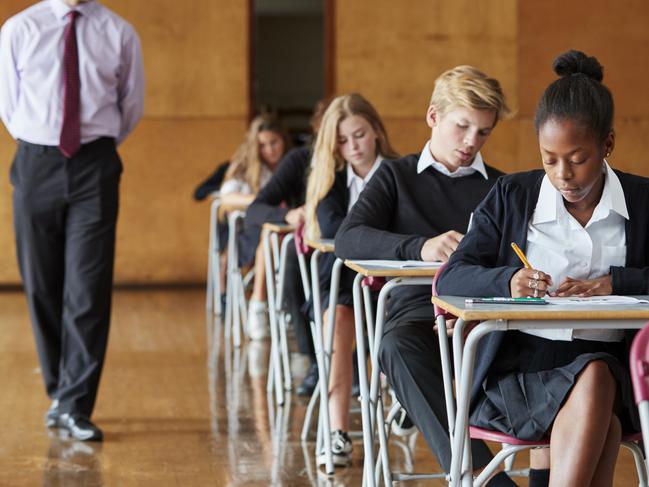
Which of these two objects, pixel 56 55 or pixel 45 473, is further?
pixel 56 55

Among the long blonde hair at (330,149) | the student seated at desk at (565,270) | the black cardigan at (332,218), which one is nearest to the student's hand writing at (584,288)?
the student seated at desk at (565,270)

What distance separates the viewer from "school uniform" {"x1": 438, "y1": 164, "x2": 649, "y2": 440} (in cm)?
227

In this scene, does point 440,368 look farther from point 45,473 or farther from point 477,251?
point 45,473

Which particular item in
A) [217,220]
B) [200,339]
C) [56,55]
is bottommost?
[200,339]

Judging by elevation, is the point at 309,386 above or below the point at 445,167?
below

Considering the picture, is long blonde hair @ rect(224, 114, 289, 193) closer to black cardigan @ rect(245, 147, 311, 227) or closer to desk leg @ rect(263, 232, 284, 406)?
black cardigan @ rect(245, 147, 311, 227)

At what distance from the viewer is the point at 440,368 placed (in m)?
2.71

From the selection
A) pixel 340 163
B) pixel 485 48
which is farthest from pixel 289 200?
pixel 485 48

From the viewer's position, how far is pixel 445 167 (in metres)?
3.29

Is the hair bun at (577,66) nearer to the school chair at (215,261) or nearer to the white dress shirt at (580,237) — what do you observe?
the white dress shirt at (580,237)

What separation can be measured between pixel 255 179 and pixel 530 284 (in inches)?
170

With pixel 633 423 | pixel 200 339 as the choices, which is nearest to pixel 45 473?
pixel 633 423

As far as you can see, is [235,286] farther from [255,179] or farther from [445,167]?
[445,167]

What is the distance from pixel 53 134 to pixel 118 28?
0.45m
